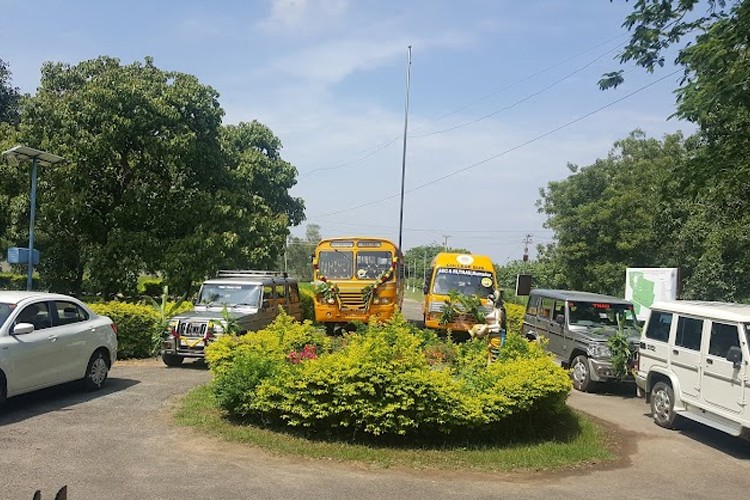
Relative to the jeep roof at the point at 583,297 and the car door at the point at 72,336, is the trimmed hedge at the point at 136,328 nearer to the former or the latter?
the car door at the point at 72,336

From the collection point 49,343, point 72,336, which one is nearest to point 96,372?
point 72,336

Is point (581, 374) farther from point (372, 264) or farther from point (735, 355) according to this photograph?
point (372, 264)

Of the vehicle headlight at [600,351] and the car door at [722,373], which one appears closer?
the car door at [722,373]

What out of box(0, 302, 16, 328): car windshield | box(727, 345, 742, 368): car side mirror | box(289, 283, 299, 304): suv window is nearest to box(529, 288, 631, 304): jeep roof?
box(727, 345, 742, 368): car side mirror

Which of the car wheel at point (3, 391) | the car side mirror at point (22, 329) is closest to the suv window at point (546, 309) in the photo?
the car side mirror at point (22, 329)

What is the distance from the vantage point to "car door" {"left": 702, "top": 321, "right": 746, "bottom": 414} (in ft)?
28.5

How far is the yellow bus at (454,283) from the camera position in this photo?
64.2 ft

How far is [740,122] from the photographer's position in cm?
1426

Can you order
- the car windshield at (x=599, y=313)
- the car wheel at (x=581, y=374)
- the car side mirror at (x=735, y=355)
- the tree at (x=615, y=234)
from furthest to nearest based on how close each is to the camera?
the tree at (x=615, y=234)
the car windshield at (x=599, y=313)
the car wheel at (x=581, y=374)
the car side mirror at (x=735, y=355)

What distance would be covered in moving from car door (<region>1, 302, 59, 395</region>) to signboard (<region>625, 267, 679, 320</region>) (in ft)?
46.6

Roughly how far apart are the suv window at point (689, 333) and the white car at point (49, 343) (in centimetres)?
929

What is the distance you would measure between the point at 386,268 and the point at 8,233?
13833mm

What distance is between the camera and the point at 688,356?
987 centimetres

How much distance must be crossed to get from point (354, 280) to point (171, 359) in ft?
22.6
